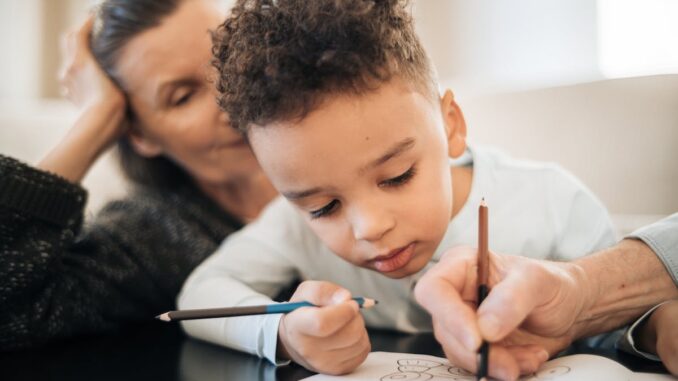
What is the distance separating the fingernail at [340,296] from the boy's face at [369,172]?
0.06 metres

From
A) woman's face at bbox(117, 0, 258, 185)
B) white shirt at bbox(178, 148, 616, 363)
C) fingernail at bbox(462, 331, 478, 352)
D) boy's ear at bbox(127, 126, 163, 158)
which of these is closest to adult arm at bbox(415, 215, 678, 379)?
fingernail at bbox(462, 331, 478, 352)

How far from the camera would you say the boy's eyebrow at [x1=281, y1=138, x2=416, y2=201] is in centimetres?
59

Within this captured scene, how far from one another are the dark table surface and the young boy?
1.0 inches

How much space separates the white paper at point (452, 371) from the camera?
506 mm

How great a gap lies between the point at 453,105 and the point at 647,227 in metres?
0.25

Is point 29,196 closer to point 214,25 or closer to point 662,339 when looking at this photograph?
point 214,25

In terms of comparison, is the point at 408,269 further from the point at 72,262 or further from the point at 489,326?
the point at 72,262

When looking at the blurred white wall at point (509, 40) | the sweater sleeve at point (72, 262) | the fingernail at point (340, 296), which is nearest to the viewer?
the fingernail at point (340, 296)

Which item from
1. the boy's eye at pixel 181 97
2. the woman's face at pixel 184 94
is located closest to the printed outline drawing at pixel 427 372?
the woman's face at pixel 184 94

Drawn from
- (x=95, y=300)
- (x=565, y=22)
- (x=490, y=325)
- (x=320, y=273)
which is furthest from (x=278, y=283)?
(x=565, y=22)

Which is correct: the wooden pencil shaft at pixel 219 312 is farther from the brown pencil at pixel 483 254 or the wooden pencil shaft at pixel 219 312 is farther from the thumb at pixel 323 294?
the brown pencil at pixel 483 254

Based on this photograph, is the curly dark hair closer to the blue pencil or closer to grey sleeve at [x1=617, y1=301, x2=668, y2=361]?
the blue pencil

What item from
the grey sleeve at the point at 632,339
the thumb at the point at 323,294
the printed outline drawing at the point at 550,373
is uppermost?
the thumb at the point at 323,294

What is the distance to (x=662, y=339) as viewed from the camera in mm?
552
